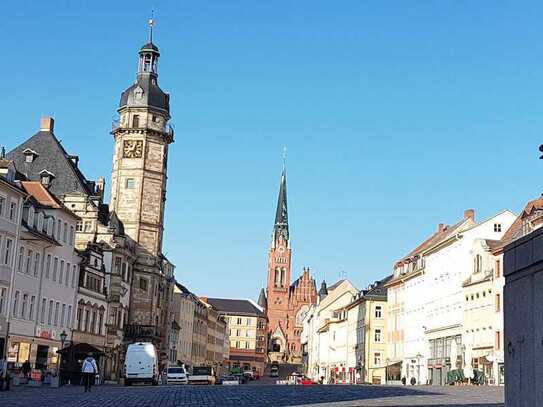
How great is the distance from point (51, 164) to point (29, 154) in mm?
2653

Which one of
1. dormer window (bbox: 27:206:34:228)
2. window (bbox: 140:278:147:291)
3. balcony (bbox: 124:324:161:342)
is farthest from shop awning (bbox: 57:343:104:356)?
window (bbox: 140:278:147:291)

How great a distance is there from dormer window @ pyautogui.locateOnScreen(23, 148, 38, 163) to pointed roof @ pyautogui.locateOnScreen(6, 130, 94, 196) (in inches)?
12.0

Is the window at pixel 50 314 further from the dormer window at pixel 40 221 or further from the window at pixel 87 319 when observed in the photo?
the window at pixel 87 319

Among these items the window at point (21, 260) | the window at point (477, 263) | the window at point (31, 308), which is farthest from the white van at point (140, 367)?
the window at point (477, 263)

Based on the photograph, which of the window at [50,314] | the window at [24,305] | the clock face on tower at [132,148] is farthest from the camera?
the clock face on tower at [132,148]

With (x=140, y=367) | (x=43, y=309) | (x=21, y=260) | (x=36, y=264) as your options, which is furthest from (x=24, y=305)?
(x=140, y=367)

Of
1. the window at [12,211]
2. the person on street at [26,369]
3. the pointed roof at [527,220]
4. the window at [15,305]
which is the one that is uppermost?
the pointed roof at [527,220]

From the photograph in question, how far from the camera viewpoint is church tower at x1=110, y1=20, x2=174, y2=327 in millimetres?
94812

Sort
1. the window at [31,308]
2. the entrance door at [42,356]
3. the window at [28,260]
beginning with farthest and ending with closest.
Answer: the entrance door at [42,356] < the window at [31,308] < the window at [28,260]

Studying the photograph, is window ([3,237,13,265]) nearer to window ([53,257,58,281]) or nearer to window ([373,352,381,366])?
window ([53,257,58,281])

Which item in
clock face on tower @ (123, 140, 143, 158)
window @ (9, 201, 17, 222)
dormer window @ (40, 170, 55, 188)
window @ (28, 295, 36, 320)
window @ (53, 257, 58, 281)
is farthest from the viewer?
clock face on tower @ (123, 140, 143, 158)

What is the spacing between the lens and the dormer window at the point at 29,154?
8719 centimetres

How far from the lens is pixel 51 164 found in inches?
3524

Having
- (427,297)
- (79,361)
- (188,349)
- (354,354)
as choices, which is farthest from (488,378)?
(188,349)
